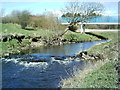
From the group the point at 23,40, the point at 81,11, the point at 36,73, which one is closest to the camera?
the point at 36,73

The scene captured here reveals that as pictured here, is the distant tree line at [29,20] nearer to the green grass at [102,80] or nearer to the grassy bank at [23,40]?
the grassy bank at [23,40]

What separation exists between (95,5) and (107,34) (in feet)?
41.9

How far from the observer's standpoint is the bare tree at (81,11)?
98.2 feet

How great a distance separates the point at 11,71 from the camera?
515 inches

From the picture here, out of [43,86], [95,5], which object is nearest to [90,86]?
[43,86]

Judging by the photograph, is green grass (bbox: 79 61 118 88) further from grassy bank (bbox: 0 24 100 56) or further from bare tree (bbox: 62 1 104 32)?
bare tree (bbox: 62 1 104 32)

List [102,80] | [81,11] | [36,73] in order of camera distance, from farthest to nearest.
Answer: [81,11] → [36,73] → [102,80]

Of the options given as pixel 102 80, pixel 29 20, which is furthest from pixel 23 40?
pixel 102 80

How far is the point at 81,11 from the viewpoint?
103 feet

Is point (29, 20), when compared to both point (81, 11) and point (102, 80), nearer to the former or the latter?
point (81, 11)

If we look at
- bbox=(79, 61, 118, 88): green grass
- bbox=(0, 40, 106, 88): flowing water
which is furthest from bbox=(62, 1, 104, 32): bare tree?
bbox=(79, 61, 118, 88): green grass

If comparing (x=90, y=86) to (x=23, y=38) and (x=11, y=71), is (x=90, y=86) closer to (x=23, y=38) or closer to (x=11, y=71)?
(x=11, y=71)

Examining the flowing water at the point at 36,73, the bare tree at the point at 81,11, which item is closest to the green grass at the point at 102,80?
the flowing water at the point at 36,73

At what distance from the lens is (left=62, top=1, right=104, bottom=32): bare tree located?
29.9m
